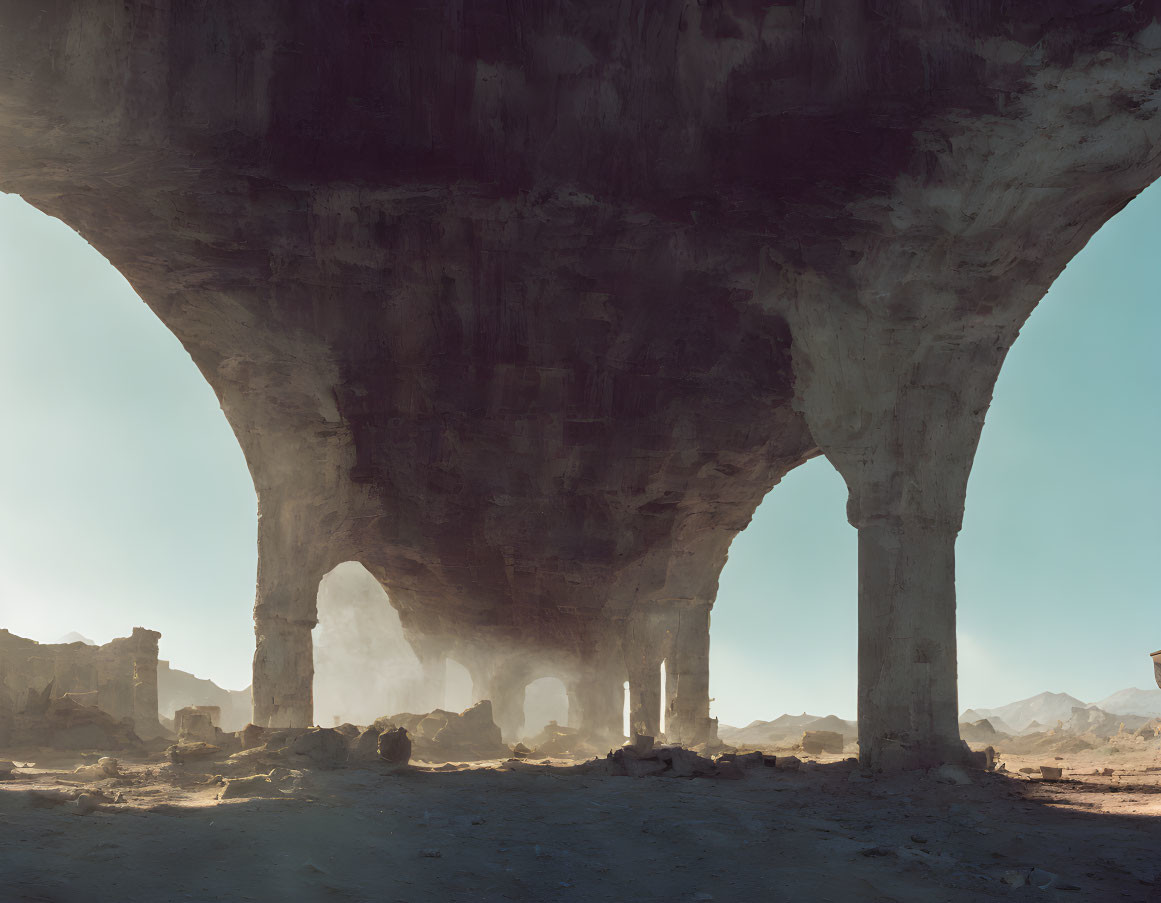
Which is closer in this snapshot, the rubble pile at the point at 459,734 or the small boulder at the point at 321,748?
the small boulder at the point at 321,748

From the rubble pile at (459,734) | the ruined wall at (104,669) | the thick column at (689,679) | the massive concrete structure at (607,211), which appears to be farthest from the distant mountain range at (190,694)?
the massive concrete structure at (607,211)

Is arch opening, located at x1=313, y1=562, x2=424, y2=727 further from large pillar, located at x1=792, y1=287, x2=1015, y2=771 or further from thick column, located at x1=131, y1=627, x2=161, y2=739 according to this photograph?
large pillar, located at x1=792, y1=287, x2=1015, y2=771

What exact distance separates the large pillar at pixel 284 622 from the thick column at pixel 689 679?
22.5 feet

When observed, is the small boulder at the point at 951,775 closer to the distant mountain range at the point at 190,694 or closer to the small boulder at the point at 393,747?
the small boulder at the point at 393,747

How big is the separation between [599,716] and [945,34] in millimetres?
19356

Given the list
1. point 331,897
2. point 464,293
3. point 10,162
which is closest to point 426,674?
point 464,293

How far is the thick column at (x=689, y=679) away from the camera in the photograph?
1683 cm

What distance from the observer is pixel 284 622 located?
12547mm

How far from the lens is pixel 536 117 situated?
8719 millimetres

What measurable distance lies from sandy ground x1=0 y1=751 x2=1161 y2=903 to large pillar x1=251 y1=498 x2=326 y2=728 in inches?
156

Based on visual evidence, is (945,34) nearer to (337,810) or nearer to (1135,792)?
(1135,792)

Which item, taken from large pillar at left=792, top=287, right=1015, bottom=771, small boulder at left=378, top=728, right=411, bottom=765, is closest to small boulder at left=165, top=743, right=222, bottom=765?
small boulder at left=378, top=728, right=411, bottom=765

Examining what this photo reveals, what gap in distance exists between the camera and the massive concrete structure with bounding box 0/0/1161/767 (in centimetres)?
802

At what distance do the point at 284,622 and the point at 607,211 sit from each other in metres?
6.76
